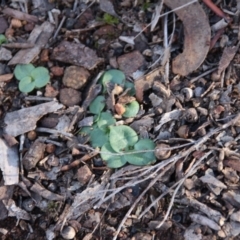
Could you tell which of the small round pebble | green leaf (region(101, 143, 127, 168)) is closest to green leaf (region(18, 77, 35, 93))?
the small round pebble

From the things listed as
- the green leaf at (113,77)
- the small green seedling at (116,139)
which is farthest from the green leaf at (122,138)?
the green leaf at (113,77)

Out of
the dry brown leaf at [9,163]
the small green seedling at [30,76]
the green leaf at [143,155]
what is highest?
the small green seedling at [30,76]

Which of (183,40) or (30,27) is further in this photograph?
Answer: (30,27)

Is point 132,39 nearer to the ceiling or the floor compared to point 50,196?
nearer to the ceiling

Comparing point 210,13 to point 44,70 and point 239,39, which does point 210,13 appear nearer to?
point 239,39

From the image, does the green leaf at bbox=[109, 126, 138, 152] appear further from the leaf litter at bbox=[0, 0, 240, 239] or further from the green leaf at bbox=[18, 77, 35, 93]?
the green leaf at bbox=[18, 77, 35, 93]

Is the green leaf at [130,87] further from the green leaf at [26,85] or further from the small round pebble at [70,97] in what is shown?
the green leaf at [26,85]

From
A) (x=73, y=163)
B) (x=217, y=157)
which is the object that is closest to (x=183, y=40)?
(x=217, y=157)

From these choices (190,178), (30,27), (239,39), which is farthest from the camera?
(30,27)
